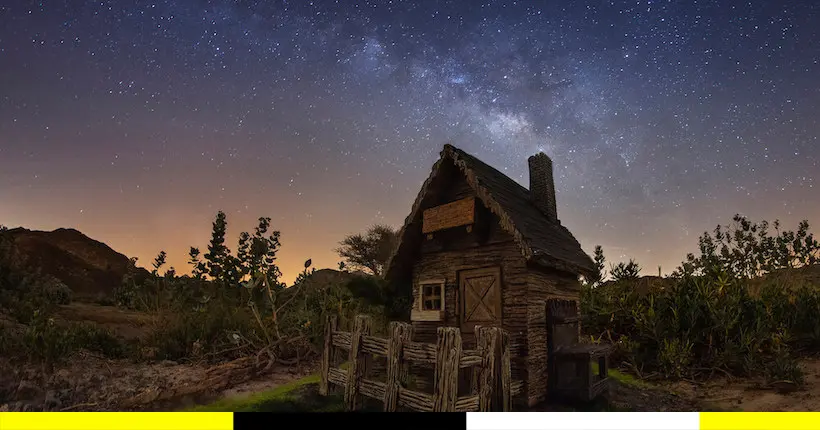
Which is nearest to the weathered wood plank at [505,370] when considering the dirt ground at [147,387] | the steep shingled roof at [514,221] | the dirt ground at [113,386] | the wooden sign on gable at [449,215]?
the steep shingled roof at [514,221]

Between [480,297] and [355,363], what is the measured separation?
1.57m

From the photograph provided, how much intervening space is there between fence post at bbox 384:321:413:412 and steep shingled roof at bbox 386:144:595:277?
4.18 feet

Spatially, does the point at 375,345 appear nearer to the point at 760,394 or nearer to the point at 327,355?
the point at 327,355

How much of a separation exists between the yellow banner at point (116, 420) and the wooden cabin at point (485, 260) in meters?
2.49

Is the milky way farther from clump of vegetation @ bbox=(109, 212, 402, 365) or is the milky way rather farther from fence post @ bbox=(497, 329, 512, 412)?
fence post @ bbox=(497, 329, 512, 412)

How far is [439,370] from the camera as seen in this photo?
468 centimetres

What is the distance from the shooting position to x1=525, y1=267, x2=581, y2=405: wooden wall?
5480 millimetres

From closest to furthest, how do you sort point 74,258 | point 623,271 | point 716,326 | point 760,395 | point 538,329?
1. point 74,258
2. point 760,395
3. point 538,329
4. point 716,326
5. point 623,271

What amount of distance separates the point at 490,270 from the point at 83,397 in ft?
13.5

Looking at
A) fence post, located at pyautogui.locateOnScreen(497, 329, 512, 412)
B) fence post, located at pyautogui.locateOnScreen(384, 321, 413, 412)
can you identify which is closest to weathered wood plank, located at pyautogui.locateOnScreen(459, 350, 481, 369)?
fence post, located at pyautogui.locateOnScreen(497, 329, 512, 412)

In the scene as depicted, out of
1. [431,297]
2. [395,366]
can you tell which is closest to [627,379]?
[431,297]

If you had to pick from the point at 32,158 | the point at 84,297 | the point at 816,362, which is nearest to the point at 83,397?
the point at 84,297

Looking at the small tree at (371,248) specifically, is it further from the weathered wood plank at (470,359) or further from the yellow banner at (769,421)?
the yellow banner at (769,421)

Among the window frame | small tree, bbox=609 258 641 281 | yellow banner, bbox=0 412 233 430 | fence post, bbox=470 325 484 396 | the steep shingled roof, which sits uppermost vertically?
the steep shingled roof
